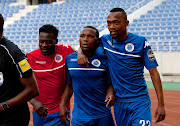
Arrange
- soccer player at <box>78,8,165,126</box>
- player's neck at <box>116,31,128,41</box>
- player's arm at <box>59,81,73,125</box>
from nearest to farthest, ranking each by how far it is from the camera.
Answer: soccer player at <box>78,8,165,126</box>, player's neck at <box>116,31,128,41</box>, player's arm at <box>59,81,73,125</box>

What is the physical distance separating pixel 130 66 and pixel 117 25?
477 millimetres

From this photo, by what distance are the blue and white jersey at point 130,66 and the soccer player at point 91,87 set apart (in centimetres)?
12

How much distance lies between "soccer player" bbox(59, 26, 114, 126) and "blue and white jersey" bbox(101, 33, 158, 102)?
0.39 ft

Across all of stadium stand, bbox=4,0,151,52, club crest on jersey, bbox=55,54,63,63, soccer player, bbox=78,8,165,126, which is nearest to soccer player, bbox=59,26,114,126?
soccer player, bbox=78,8,165,126

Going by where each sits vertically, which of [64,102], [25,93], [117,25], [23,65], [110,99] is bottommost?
[64,102]

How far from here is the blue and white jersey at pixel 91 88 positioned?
315cm

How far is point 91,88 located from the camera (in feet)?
10.4

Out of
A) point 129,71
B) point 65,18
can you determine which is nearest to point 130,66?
point 129,71

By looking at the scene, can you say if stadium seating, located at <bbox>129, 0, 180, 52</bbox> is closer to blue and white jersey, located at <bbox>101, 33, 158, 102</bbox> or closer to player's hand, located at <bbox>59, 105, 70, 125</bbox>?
blue and white jersey, located at <bbox>101, 33, 158, 102</bbox>

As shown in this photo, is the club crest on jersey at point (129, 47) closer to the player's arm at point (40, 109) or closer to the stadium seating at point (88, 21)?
the player's arm at point (40, 109)

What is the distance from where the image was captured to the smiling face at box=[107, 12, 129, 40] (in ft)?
10.3

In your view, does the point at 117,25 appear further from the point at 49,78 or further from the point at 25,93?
the point at 25,93

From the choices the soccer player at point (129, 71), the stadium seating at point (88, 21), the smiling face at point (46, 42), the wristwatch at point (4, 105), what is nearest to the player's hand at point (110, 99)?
the soccer player at point (129, 71)

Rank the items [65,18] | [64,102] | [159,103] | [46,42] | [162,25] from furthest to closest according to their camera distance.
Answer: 1. [65,18]
2. [162,25]
3. [46,42]
4. [64,102]
5. [159,103]
